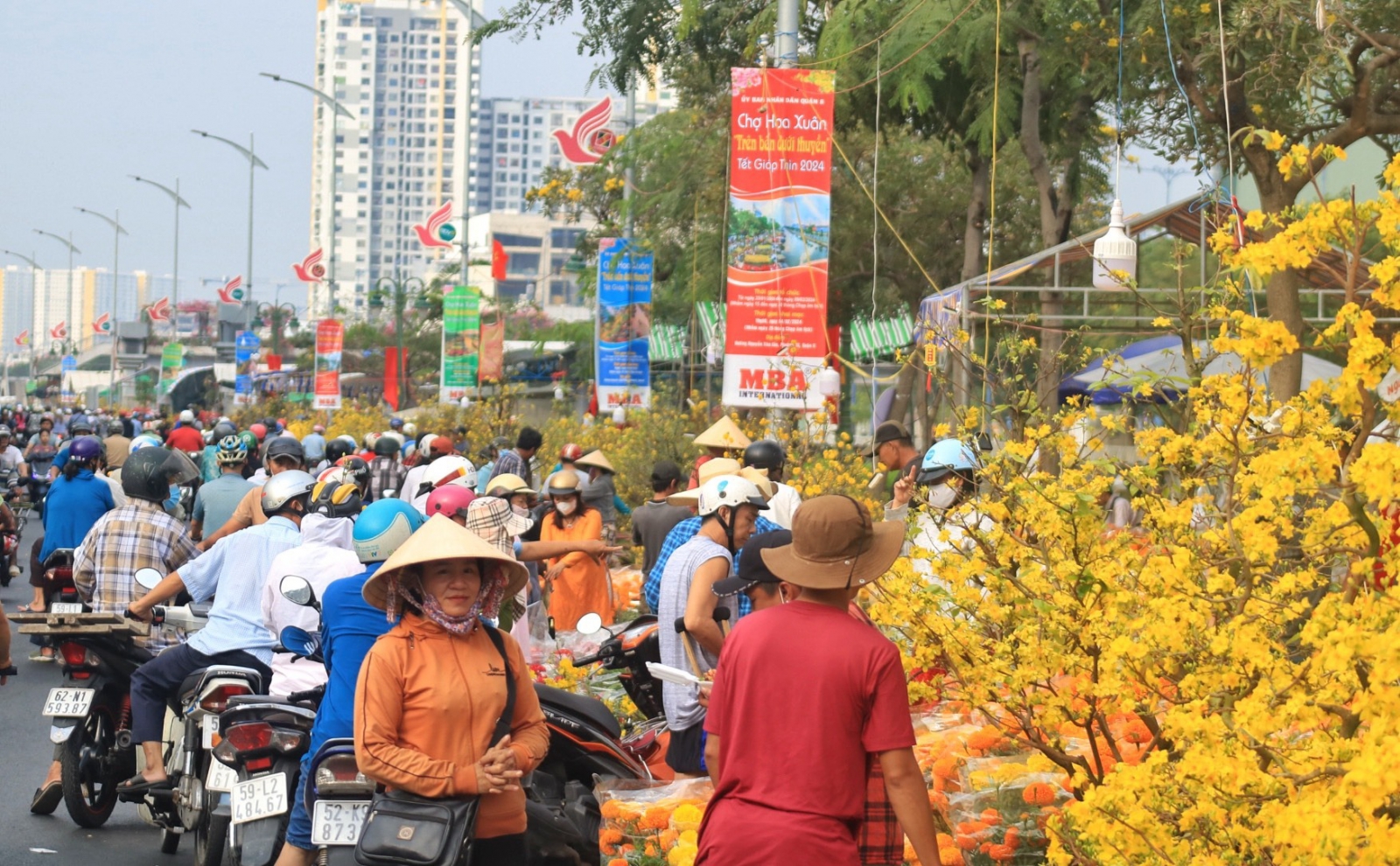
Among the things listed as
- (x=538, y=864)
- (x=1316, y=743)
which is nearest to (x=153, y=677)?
(x=538, y=864)

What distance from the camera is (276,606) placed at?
7.11 m

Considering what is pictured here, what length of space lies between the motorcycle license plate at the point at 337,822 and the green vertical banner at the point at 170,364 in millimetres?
81399

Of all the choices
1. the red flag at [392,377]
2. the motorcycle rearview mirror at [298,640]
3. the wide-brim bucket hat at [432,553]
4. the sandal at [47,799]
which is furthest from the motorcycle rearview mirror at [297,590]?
the red flag at [392,377]

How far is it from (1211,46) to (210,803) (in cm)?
906

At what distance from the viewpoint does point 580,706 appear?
7.15 meters

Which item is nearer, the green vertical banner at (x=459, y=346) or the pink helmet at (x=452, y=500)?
the pink helmet at (x=452, y=500)

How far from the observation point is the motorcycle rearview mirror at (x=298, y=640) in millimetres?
6785

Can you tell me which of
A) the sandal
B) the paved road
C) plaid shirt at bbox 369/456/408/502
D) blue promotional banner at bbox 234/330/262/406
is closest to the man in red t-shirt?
the paved road

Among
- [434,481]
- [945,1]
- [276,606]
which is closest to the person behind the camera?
[276,606]

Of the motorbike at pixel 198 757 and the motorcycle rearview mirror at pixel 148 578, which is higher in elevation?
the motorcycle rearview mirror at pixel 148 578

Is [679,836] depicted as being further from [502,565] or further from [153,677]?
[153,677]

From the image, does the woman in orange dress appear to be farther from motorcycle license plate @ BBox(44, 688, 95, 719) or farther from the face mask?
the face mask

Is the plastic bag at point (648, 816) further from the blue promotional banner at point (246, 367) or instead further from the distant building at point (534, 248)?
the distant building at point (534, 248)

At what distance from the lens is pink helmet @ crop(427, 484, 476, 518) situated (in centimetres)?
796
